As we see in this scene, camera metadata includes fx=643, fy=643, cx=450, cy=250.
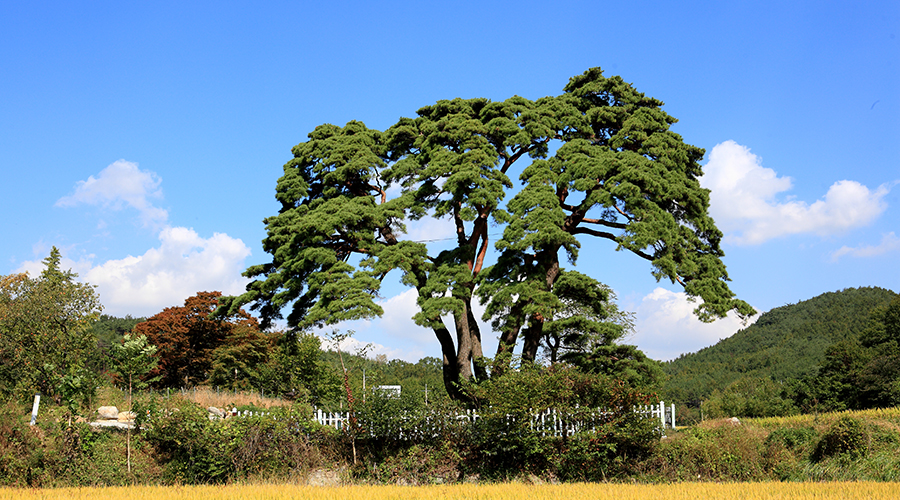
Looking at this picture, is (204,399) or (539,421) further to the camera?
(204,399)

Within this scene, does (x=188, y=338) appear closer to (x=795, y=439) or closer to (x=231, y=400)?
(x=231, y=400)

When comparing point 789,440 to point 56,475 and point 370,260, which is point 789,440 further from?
point 56,475

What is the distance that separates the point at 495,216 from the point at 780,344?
292ft

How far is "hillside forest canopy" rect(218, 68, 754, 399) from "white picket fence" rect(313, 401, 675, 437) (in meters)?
2.64

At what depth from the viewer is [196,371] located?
116 ft

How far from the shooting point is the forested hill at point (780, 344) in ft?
269

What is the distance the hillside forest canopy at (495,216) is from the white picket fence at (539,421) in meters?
2.64

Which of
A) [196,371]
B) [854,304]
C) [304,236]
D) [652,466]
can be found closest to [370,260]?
[304,236]

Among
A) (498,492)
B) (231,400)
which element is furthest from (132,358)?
(231,400)

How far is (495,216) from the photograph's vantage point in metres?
18.0

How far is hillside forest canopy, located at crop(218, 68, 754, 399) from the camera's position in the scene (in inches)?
684

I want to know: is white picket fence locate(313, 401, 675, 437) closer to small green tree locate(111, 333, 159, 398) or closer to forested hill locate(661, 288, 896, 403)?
small green tree locate(111, 333, 159, 398)

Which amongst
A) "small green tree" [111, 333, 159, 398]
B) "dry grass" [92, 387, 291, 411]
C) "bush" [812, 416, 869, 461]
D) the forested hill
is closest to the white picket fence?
"bush" [812, 416, 869, 461]

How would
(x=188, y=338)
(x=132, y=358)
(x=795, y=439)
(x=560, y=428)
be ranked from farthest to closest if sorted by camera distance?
1. (x=188, y=338)
2. (x=795, y=439)
3. (x=560, y=428)
4. (x=132, y=358)
